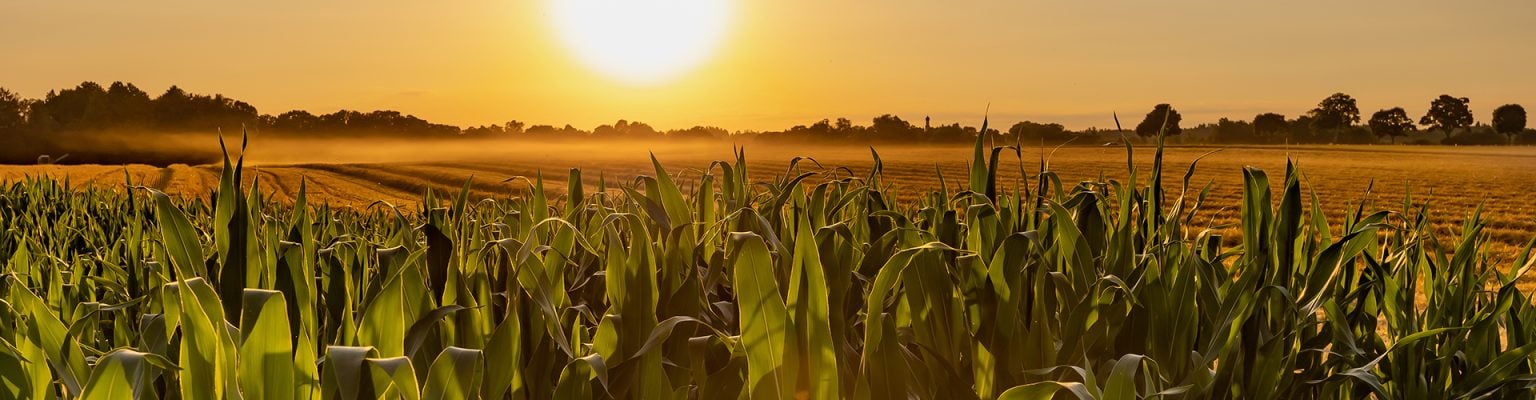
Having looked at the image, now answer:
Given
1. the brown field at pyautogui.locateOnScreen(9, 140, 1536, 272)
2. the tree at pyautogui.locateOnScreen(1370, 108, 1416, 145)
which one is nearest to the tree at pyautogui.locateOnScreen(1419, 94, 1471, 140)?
the tree at pyautogui.locateOnScreen(1370, 108, 1416, 145)

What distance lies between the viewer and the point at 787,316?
44.3 inches

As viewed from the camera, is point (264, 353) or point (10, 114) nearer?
point (264, 353)

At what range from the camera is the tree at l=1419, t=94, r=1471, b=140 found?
4341 inches

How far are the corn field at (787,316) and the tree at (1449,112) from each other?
129 metres

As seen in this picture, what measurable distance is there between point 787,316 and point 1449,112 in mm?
131745

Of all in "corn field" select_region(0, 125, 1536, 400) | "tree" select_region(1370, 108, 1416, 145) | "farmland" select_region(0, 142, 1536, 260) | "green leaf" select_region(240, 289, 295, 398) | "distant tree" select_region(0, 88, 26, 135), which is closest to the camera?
"green leaf" select_region(240, 289, 295, 398)

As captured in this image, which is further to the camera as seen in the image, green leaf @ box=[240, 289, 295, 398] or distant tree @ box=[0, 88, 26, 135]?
distant tree @ box=[0, 88, 26, 135]

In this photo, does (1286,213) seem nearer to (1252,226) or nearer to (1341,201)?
(1252,226)

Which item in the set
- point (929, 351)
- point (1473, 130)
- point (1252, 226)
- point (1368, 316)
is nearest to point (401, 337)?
point (929, 351)

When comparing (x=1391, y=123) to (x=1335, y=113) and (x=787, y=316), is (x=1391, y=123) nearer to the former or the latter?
(x=1335, y=113)

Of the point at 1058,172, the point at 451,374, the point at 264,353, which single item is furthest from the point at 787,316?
the point at 1058,172

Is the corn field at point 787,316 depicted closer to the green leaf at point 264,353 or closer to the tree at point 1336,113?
the green leaf at point 264,353

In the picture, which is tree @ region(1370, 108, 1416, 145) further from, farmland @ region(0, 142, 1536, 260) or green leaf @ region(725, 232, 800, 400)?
green leaf @ region(725, 232, 800, 400)

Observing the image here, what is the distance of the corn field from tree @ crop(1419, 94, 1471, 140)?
424ft
